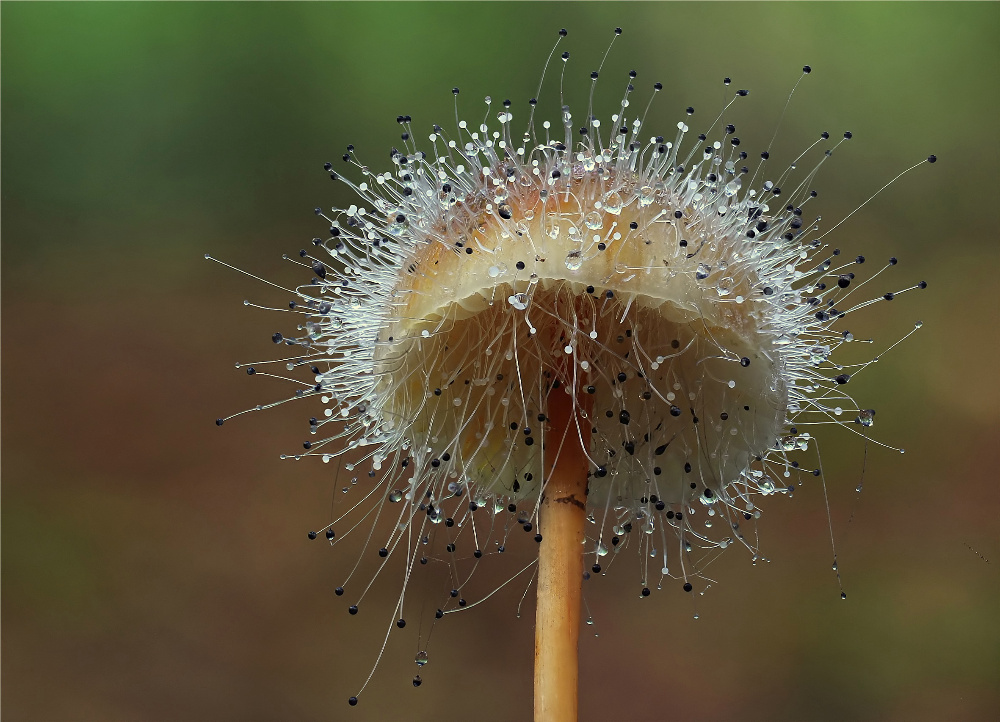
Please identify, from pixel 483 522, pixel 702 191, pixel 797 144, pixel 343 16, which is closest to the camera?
pixel 702 191

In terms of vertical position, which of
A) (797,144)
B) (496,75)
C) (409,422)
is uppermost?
(496,75)

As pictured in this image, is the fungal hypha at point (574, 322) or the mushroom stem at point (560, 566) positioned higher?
the fungal hypha at point (574, 322)

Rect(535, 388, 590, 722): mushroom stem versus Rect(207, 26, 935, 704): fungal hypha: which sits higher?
Rect(207, 26, 935, 704): fungal hypha

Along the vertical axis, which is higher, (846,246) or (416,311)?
(846,246)

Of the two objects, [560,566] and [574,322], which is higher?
[574,322]

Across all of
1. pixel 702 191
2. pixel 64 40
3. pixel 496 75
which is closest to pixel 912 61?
pixel 496 75

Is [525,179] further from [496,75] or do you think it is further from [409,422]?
[496,75]

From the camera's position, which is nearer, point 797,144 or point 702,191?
point 702,191

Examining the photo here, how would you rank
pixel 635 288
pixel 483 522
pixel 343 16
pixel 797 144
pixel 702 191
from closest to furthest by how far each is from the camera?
pixel 635 288, pixel 702 191, pixel 483 522, pixel 797 144, pixel 343 16
